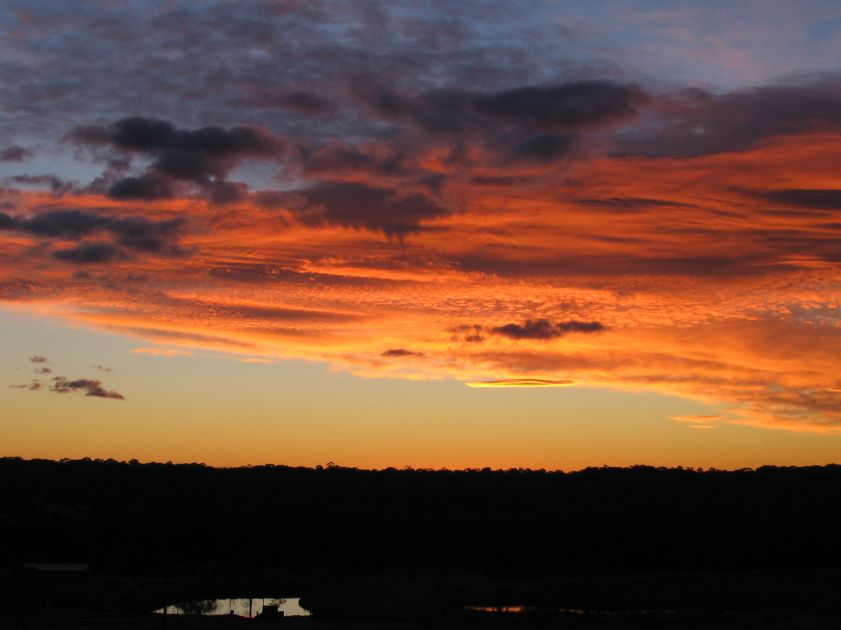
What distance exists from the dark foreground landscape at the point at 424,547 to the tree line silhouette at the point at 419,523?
10.6 inches

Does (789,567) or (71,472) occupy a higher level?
(71,472)

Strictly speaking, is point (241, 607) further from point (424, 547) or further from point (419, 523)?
point (419, 523)

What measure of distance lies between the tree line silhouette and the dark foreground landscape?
0.27m

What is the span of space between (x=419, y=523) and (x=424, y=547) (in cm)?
794

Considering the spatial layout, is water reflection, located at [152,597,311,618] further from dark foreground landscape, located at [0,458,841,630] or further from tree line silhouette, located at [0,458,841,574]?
tree line silhouette, located at [0,458,841,574]

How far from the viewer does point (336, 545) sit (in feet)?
355

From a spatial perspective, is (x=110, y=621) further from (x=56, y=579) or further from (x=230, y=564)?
(x=230, y=564)

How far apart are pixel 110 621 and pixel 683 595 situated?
3818 cm

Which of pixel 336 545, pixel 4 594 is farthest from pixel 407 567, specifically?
pixel 4 594

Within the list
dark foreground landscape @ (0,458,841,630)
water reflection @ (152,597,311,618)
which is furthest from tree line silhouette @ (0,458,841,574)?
water reflection @ (152,597,311,618)

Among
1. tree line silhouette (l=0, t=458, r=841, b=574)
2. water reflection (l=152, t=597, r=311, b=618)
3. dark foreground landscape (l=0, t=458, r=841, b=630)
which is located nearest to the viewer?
dark foreground landscape (l=0, t=458, r=841, b=630)

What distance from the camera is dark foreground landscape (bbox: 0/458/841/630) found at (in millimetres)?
67562

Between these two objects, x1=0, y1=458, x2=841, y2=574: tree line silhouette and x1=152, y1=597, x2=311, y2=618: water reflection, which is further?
x1=0, y1=458, x2=841, y2=574: tree line silhouette

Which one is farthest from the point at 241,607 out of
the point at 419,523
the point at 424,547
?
the point at 419,523
